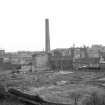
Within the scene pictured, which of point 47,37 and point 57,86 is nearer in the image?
point 57,86

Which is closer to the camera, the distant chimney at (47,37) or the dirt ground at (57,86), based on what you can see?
the dirt ground at (57,86)

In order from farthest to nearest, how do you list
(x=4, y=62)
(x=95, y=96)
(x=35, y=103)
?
(x=4, y=62), (x=95, y=96), (x=35, y=103)

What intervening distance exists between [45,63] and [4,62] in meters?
7.57

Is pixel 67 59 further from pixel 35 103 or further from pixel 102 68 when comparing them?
pixel 35 103

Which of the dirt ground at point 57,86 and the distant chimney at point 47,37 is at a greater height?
the distant chimney at point 47,37

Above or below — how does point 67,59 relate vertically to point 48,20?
below

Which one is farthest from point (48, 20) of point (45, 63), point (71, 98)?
point (71, 98)

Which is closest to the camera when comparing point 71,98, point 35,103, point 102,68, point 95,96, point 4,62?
point 35,103

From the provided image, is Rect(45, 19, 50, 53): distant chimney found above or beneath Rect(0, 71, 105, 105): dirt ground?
above

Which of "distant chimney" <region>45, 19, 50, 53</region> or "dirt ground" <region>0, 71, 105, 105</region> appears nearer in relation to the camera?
"dirt ground" <region>0, 71, 105, 105</region>

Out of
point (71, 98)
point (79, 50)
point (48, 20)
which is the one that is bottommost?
point (71, 98)

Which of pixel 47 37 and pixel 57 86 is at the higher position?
pixel 47 37

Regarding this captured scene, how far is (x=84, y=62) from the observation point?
92.6ft

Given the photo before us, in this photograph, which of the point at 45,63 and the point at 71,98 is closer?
the point at 71,98
